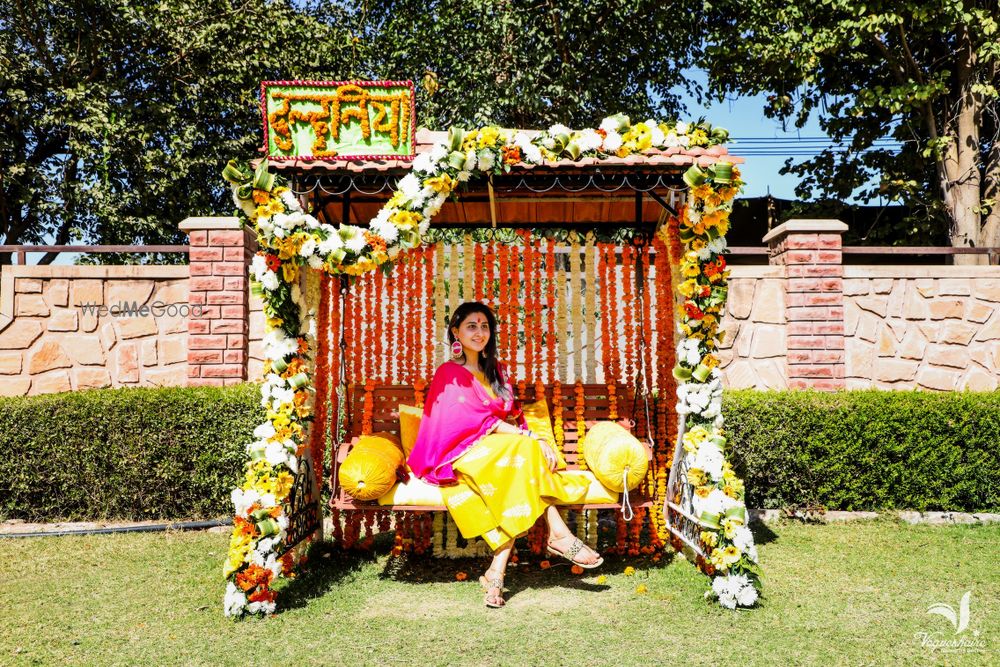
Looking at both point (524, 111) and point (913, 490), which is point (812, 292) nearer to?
point (913, 490)

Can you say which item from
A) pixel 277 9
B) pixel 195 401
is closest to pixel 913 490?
pixel 195 401

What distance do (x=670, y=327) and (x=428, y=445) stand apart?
1.88 metres

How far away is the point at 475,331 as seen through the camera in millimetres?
4938

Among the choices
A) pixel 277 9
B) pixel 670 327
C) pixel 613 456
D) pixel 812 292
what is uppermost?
pixel 277 9

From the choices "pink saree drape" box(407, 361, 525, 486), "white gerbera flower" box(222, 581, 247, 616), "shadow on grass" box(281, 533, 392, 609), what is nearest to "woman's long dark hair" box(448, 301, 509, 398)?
"pink saree drape" box(407, 361, 525, 486)

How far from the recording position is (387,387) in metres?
5.36

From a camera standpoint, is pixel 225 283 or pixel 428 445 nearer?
pixel 428 445

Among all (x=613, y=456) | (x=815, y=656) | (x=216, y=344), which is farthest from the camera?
(x=216, y=344)

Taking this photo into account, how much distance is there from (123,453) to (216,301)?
153 cm

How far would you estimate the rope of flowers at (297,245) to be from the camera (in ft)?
12.8

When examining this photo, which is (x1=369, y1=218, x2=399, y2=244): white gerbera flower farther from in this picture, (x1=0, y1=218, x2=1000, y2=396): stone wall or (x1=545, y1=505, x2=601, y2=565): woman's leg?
(x1=0, y1=218, x2=1000, y2=396): stone wall

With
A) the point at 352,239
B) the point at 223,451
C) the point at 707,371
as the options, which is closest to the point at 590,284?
the point at 707,371

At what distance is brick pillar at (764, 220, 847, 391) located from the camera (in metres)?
6.95

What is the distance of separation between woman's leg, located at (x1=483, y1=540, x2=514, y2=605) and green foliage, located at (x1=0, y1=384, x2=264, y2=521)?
255 centimetres
